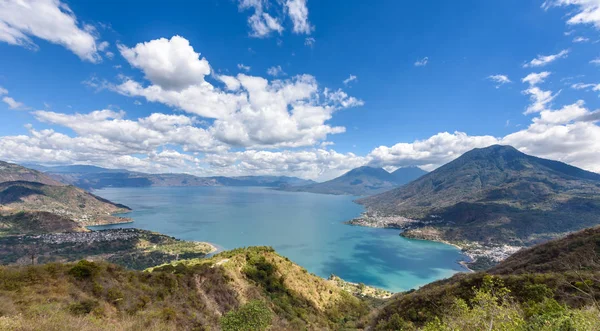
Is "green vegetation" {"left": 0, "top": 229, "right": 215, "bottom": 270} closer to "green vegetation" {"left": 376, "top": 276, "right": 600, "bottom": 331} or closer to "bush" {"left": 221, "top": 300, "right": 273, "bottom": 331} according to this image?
"bush" {"left": 221, "top": 300, "right": 273, "bottom": 331}

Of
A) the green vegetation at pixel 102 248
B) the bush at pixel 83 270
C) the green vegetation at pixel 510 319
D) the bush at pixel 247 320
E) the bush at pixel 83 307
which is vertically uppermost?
the green vegetation at pixel 510 319

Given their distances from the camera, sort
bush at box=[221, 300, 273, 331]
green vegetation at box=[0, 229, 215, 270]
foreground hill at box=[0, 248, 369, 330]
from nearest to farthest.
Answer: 1. foreground hill at box=[0, 248, 369, 330]
2. bush at box=[221, 300, 273, 331]
3. green vegetation at box=[0, 229, 215, 270]

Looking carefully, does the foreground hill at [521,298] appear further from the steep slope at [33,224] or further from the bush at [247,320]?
the steep slope at [33,224]

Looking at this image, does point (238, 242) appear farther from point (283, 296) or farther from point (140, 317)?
point (140, 317)

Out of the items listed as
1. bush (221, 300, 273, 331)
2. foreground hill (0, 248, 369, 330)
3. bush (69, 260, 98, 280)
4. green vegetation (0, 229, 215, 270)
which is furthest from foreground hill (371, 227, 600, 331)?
green vegetation (0, 229, 215, 270)

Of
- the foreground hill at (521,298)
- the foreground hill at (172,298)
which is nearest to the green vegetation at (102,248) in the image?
the foreground hill at (172,298)

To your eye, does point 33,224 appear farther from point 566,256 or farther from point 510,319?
point 566,256

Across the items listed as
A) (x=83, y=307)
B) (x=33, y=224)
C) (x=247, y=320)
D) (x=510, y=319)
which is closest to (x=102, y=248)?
(x=33, y=224)
